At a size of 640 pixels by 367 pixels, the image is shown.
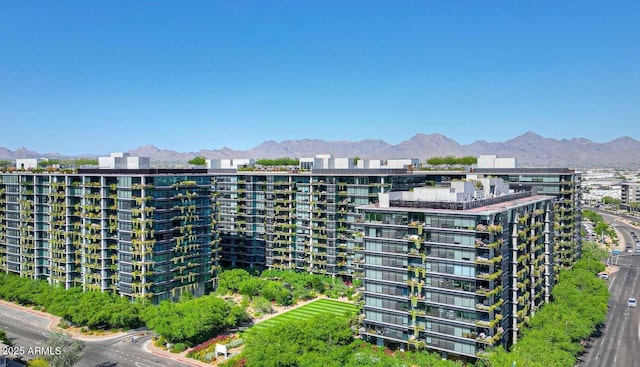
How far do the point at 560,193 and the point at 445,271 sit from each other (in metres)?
74.3

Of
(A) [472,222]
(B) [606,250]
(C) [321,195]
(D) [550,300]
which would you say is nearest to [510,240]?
(A) [472,222]

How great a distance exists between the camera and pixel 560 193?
136m

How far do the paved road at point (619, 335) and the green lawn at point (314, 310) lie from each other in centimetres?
4767

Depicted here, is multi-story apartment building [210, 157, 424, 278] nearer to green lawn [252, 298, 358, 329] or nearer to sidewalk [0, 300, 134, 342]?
green lawn [252, 298, 358, 329]

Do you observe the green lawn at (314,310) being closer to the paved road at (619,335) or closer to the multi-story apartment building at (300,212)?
the multi-story apartment building at (300,212)

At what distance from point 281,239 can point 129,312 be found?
5403 centimetres

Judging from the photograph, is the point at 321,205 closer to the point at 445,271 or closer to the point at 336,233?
the point at 336,233

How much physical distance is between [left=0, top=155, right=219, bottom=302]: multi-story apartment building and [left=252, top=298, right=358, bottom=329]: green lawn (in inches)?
939

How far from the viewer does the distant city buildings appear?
260 ft

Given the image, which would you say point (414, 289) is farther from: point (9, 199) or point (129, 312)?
point (9, 199)

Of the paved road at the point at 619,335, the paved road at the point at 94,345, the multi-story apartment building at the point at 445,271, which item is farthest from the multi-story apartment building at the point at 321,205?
the paved road at the point at 94,345

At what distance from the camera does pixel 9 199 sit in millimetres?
137625

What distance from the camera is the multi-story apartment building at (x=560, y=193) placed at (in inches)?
5325

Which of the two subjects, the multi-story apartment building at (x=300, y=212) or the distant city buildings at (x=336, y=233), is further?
the multi-story apartment building at (x=300, y=212)
